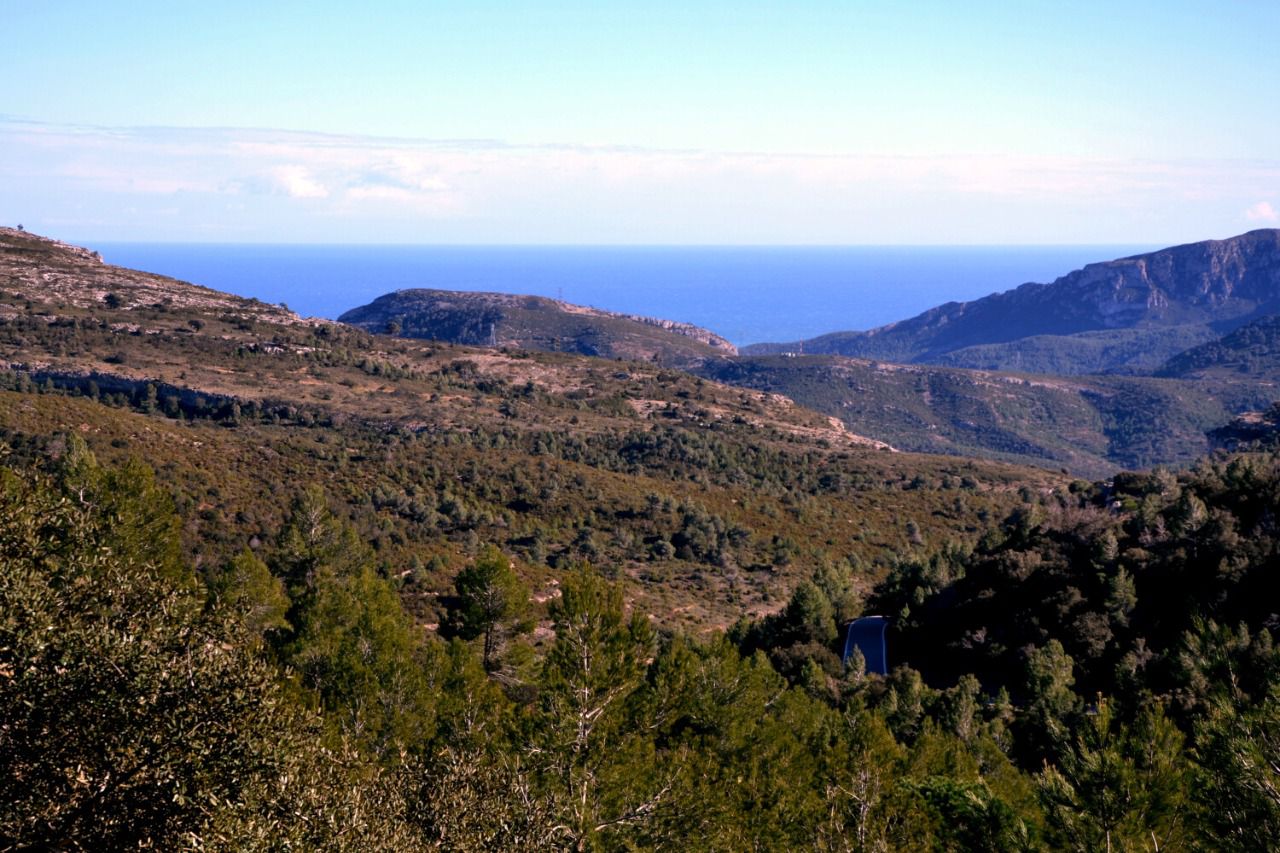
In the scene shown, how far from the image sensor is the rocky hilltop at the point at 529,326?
153625mm

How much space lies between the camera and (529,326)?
160 metres

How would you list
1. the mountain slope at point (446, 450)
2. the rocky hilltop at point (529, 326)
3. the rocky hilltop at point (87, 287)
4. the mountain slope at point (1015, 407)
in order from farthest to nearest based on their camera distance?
1. the rocky hilltop at point (529, 326)
2. the mountain slope at point (1015, 407)
3. the rocky hilltop at point (87, 287)
4. the mountain slope at point (446, 450)

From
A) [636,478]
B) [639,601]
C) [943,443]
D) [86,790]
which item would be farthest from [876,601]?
[943,443]

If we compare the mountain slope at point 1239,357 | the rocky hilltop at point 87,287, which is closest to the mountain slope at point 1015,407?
the mountain slope at point 1239,357

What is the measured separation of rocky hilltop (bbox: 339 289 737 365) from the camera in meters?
154

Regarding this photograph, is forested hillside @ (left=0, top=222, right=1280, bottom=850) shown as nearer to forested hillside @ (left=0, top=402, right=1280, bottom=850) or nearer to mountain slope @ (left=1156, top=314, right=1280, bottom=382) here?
forested hillside @ (left=0, top=402, right=1280, bottom=850)

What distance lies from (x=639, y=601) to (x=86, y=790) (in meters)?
30.2

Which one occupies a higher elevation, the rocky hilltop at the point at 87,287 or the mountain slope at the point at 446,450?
the rocky hilltop at the point at 87,287

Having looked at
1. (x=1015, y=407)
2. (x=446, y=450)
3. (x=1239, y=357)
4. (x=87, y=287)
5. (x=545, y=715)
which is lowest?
(x=1015, y=407)

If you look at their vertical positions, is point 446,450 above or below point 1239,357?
below

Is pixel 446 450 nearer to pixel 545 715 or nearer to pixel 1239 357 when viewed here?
pixel 545 715

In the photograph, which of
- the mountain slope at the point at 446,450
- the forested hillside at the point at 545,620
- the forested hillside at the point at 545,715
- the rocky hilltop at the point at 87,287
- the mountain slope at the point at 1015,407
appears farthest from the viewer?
the mountain slope at the point at 1015,407

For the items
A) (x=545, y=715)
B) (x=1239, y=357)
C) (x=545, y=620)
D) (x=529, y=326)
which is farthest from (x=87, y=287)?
(x=1239, y=357)

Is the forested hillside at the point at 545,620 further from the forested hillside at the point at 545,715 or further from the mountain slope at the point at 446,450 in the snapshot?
the mountain slope at the point at 446,450
